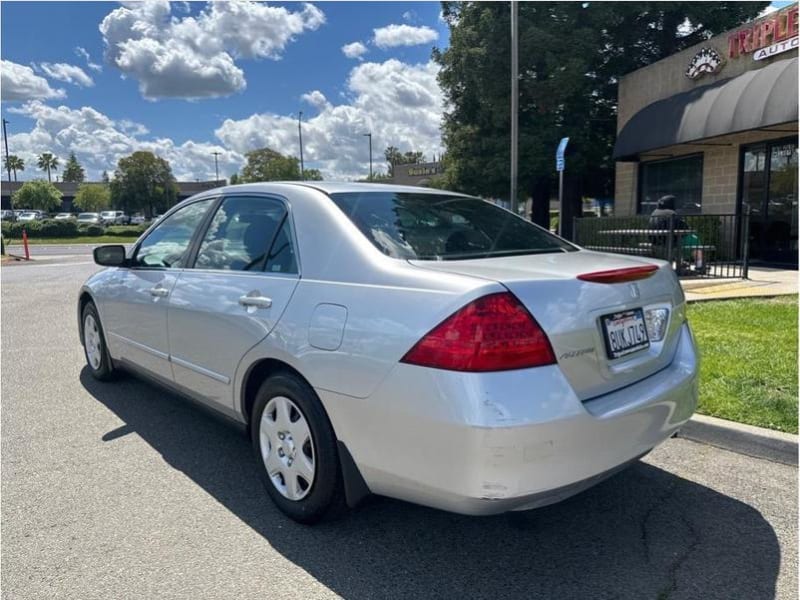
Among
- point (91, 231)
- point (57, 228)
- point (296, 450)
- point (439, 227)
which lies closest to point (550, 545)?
point (296, 450)

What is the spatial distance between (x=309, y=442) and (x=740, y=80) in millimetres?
13108

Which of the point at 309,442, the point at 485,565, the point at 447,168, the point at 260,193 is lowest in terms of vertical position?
the point at 485,565

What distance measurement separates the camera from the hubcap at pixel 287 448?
279 cm

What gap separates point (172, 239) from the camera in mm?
4211

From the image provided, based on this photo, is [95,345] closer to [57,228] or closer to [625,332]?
[625,332]

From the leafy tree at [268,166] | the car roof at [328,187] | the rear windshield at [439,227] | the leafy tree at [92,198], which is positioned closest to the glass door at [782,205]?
the rear windshield at [439,227]

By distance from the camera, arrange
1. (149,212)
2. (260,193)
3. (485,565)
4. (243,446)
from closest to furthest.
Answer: (485,565), (260,193), (243,446), (149,212)

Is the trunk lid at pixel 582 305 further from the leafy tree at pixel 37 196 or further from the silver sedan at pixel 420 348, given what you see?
the leafy tree at pixel 37 196

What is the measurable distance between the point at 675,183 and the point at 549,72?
711 cm

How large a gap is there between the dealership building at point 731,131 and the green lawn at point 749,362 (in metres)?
5.72

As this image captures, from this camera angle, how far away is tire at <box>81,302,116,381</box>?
505cm

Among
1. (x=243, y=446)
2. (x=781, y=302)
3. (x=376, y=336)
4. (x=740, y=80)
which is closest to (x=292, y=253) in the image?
(x=376, y=336)

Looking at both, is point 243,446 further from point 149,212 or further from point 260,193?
point 149,212

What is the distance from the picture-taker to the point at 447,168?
24625 millimetres
